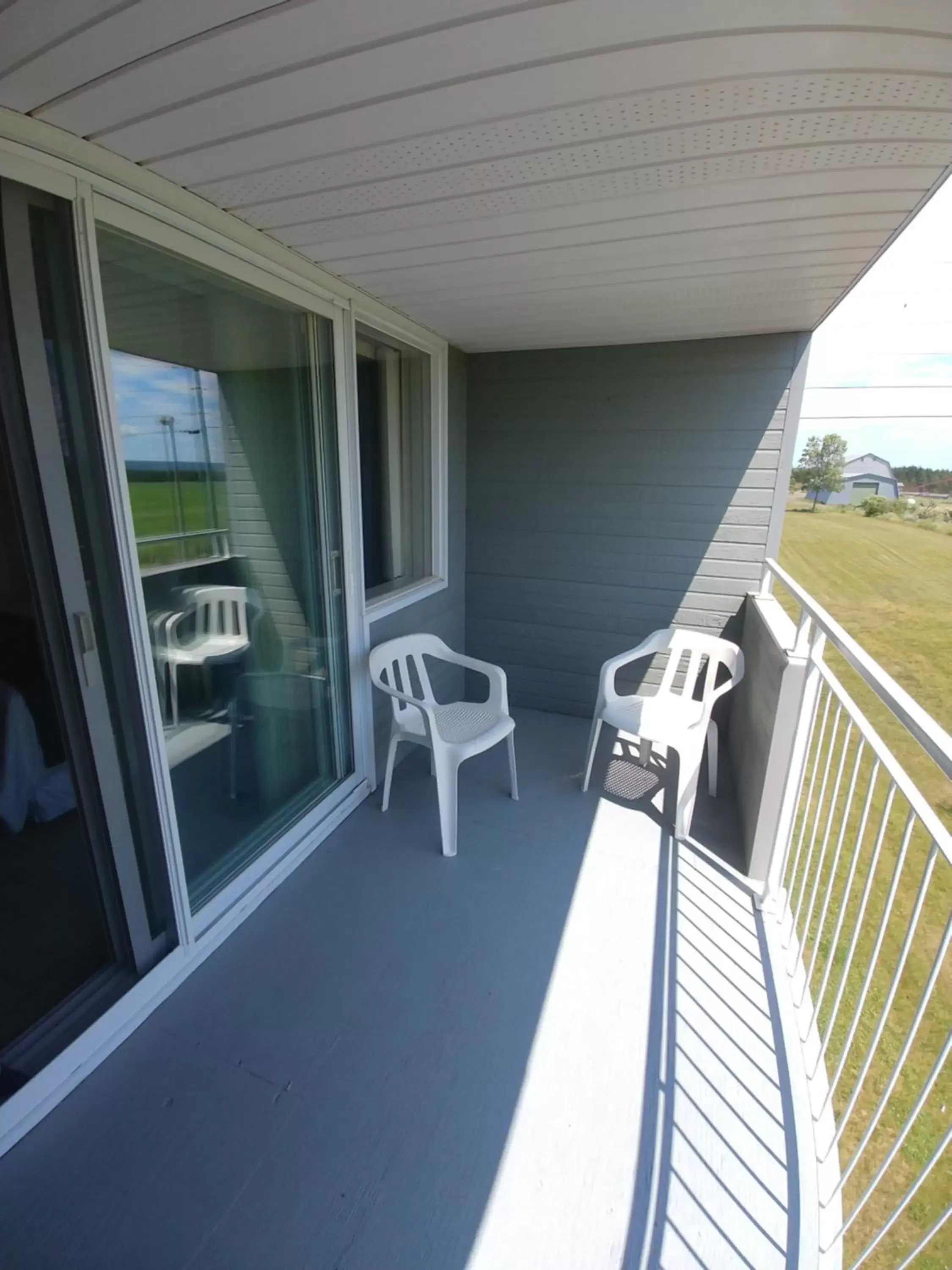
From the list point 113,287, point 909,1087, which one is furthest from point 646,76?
point 909,1087

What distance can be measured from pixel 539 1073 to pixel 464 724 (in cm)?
132

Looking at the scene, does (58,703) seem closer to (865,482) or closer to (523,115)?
(523,115)

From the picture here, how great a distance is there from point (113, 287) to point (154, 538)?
2.02 ft

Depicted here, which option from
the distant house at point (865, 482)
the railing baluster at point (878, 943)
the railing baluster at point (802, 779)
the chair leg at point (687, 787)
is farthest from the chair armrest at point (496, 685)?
the distant house at point (865, 482)

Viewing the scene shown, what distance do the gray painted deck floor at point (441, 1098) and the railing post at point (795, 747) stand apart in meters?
0.14

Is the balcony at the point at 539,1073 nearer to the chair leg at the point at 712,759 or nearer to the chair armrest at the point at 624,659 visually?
the chair leg at the point at 712,759

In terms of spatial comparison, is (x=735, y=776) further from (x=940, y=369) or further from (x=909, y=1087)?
(x=940, y=369)

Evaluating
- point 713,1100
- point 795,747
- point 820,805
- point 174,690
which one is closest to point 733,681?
point 795,747

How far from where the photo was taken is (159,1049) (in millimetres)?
1515

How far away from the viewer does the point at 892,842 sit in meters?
3.64

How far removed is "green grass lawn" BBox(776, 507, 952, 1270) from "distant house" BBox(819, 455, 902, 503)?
118 millimetres

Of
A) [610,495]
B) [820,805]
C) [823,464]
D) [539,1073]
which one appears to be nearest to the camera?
[539,1073]

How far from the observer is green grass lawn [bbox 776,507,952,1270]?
146 centimetres

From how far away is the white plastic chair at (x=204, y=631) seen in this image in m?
1.66
